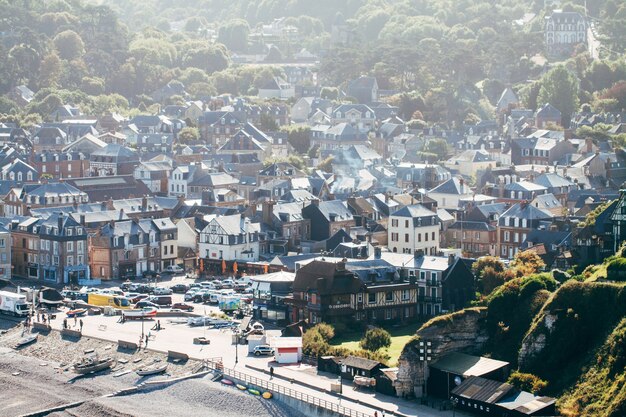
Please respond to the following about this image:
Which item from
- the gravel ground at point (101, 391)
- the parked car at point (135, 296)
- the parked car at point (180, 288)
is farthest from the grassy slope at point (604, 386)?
the parked car at point (180, 288)

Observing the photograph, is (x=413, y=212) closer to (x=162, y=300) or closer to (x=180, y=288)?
(x=180, y=288)

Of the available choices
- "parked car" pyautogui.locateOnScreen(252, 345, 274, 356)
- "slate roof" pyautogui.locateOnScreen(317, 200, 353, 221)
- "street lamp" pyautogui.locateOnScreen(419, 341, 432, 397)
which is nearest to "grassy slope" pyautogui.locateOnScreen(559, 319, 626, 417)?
"street lamp" pyautogui.locateOnScreen(419, 341, 432, 397)

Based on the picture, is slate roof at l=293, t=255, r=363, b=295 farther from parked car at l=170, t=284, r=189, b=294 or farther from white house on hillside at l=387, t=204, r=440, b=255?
white house on hillside at l=387, t=204, r=440, b=255

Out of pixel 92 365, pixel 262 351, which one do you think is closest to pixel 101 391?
pixel 92 365

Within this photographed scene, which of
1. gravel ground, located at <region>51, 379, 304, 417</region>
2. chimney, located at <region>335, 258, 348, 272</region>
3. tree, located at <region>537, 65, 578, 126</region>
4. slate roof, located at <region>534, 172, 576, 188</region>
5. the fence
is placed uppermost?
tree, located at <region>537, 65, 578, 126</region>

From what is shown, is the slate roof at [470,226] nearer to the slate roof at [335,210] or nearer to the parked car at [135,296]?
the slate roof at [335,210]
